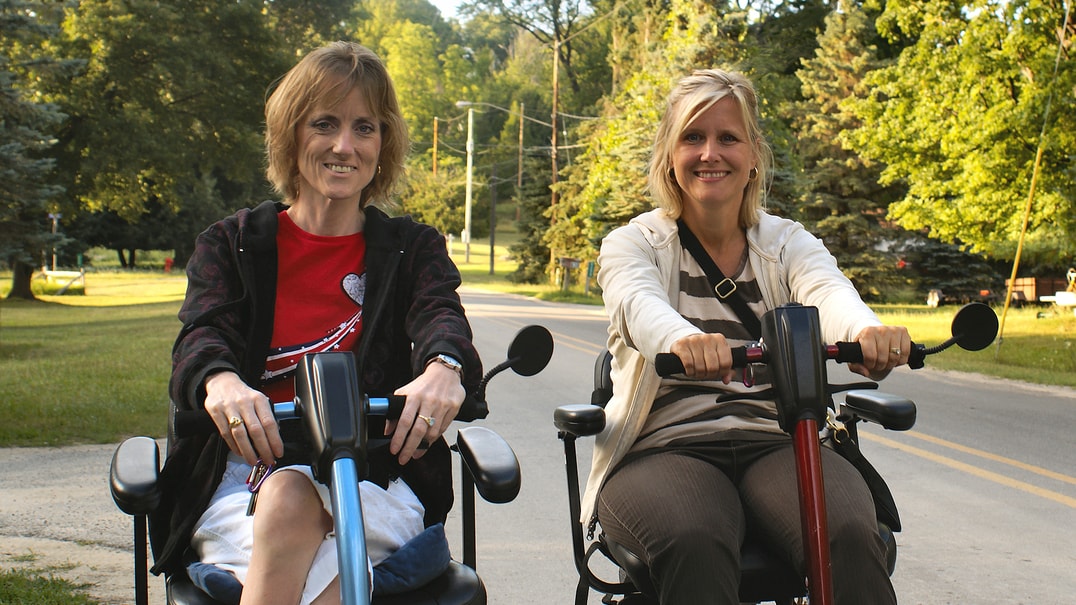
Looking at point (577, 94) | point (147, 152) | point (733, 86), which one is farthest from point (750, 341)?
point (577, 94)

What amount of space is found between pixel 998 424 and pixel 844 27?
2808cm

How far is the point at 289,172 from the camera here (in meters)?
3.03

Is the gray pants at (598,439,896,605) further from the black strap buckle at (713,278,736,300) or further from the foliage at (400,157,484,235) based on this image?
the foliage at (400,157,484,235)

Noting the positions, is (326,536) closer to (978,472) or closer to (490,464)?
(490,464)

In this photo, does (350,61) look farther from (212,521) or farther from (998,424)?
(998,424)

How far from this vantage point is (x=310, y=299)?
281 cm

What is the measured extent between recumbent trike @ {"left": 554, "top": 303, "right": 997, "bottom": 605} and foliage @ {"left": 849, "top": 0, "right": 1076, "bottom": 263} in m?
13.6

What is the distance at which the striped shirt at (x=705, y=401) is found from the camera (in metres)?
2.91

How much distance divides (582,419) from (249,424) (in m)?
1.08

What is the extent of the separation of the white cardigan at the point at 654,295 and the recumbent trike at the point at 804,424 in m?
0.09

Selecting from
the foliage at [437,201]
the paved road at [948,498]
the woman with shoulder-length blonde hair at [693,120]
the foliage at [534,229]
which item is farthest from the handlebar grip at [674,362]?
the foliage at [437,201]

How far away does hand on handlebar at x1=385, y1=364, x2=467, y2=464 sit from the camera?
221 cm

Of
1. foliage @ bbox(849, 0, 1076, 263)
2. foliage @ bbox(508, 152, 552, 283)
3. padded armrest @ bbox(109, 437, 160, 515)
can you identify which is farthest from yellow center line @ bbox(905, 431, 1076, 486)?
foliage @ bbox(508, 152, 552, 283)

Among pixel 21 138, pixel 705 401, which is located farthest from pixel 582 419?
pixel 21 138
